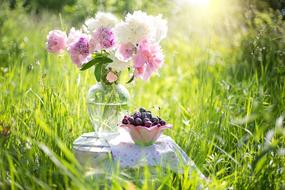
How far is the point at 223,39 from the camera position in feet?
16.9

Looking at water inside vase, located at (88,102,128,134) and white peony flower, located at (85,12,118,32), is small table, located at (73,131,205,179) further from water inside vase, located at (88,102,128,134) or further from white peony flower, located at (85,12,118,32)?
white peony flower, located at (85,12,118,32)

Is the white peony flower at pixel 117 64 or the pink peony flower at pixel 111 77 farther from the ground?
the white peony flower at pixel 117 64

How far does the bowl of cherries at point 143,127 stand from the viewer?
255 centimetres

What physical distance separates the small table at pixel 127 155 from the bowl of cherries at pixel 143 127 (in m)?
0.04

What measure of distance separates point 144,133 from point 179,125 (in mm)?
1044

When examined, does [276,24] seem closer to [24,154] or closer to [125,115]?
[125,115]

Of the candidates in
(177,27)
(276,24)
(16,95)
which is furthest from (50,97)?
(177,27)

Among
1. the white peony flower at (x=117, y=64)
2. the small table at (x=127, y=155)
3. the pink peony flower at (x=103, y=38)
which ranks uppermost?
the pink peony flower at (x=103, y=38)

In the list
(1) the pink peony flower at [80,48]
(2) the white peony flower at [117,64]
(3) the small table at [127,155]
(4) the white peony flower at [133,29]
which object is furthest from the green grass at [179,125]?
(4) the white peony flower at [133,29]

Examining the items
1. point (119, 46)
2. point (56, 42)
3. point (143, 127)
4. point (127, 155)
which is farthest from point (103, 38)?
point (127, 155)

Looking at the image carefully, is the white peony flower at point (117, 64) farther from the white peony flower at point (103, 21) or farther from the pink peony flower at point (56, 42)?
the pink peony flower at point (56, 42)

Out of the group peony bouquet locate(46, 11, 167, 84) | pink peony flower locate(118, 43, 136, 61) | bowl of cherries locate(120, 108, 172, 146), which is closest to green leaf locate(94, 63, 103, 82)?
peony bouquet locate(46, 11, 167, 84)

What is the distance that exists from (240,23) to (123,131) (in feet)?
8.39

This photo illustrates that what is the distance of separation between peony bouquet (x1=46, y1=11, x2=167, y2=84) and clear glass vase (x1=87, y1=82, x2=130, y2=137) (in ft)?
0.17
